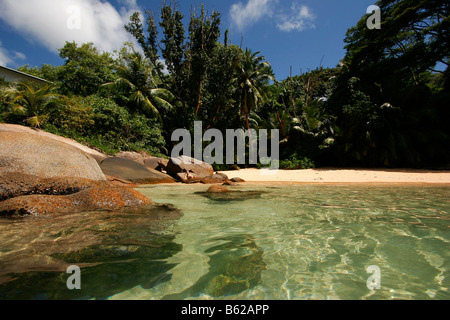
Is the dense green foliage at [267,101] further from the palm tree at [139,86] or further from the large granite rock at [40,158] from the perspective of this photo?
the large granite rock at [40,158]

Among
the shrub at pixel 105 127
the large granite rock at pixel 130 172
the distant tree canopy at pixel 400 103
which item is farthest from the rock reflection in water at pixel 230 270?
the distant tree canopy at pixel 400 103

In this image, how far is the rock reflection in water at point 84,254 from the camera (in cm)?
154

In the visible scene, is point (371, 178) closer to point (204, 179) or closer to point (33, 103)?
A: point (204, 179)

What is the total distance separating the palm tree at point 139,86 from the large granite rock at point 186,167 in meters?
9.26

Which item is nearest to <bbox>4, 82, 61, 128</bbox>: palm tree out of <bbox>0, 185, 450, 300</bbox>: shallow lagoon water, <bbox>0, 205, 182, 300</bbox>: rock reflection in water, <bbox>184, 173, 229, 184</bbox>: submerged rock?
<bbox>184, 173, 229, 184</bbox>: submerged rock

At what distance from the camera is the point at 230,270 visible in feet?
6.18

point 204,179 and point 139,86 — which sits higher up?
point 139,86

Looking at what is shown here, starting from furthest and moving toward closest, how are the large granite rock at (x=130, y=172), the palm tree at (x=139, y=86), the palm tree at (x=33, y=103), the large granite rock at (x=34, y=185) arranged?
the palm tree at (x=139, y=86)
the palm tree at (x=33, y=103)
the large granite rock at (x=130, y=172)
the large granite rock at (x=34, y=185)

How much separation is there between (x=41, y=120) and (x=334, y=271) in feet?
50.3

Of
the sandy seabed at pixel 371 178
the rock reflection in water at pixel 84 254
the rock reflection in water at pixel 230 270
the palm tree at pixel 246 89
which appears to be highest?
the palm tree at pixel 246 89

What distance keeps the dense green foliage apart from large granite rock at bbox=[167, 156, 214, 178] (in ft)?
16.5

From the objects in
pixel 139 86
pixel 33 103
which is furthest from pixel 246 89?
pixel 33 103

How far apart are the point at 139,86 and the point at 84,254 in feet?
65.1

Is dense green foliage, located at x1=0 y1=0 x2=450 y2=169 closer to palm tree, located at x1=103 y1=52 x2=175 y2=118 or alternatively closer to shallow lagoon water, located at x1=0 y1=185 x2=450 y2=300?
palm tree, located at x1=103 y1=52 x2=175 y2=118
